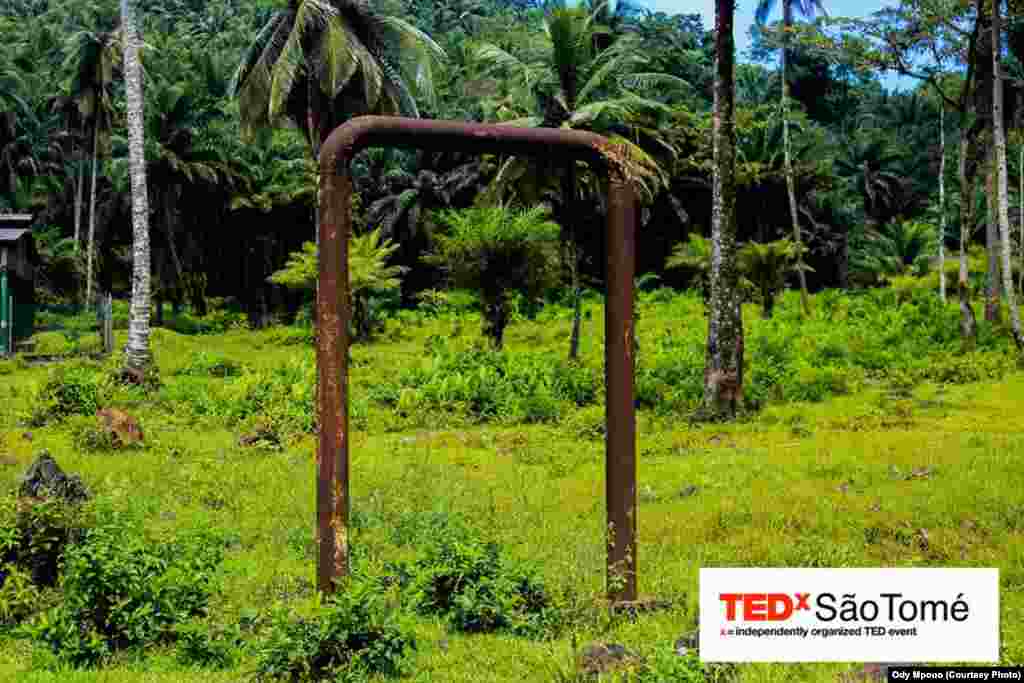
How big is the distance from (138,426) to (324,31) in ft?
50.2

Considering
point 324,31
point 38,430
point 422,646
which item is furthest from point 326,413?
point 324,31

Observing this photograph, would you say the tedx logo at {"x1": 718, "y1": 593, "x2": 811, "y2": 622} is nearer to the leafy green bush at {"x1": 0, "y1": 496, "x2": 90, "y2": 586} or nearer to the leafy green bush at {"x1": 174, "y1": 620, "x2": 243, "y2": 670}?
the leafy green bush at {"x1": 174, "y1": 620, "x2": 243, "y2": 670}

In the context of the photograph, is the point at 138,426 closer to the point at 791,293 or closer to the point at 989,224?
the point at 989,224

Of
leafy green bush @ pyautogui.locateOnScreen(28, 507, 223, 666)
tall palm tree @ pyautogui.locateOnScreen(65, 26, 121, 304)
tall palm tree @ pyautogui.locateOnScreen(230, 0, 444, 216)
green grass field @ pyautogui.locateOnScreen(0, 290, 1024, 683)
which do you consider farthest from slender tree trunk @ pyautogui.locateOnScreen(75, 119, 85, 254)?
leafy green bush @ pyautogui.locateOnScreen(28, 507, 223, 666)

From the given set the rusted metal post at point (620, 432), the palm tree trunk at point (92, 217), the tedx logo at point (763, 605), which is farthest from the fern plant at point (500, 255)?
the palm tree trunk at point (92, 217)

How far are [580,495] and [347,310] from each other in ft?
16.9

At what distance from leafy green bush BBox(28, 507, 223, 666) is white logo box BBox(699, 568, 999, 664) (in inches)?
110

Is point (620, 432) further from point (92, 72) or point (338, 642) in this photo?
point (92, 72)

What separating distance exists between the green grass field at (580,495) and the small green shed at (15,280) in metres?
9.50

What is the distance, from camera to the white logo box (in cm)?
486

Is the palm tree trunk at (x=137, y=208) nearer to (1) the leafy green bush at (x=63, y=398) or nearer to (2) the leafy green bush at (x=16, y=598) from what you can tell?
(1) the leafy green bush at (x=63, y=398)

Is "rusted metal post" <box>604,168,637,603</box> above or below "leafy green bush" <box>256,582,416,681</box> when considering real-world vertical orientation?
above

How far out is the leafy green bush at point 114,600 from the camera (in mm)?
5445

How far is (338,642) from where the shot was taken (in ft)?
16.5
